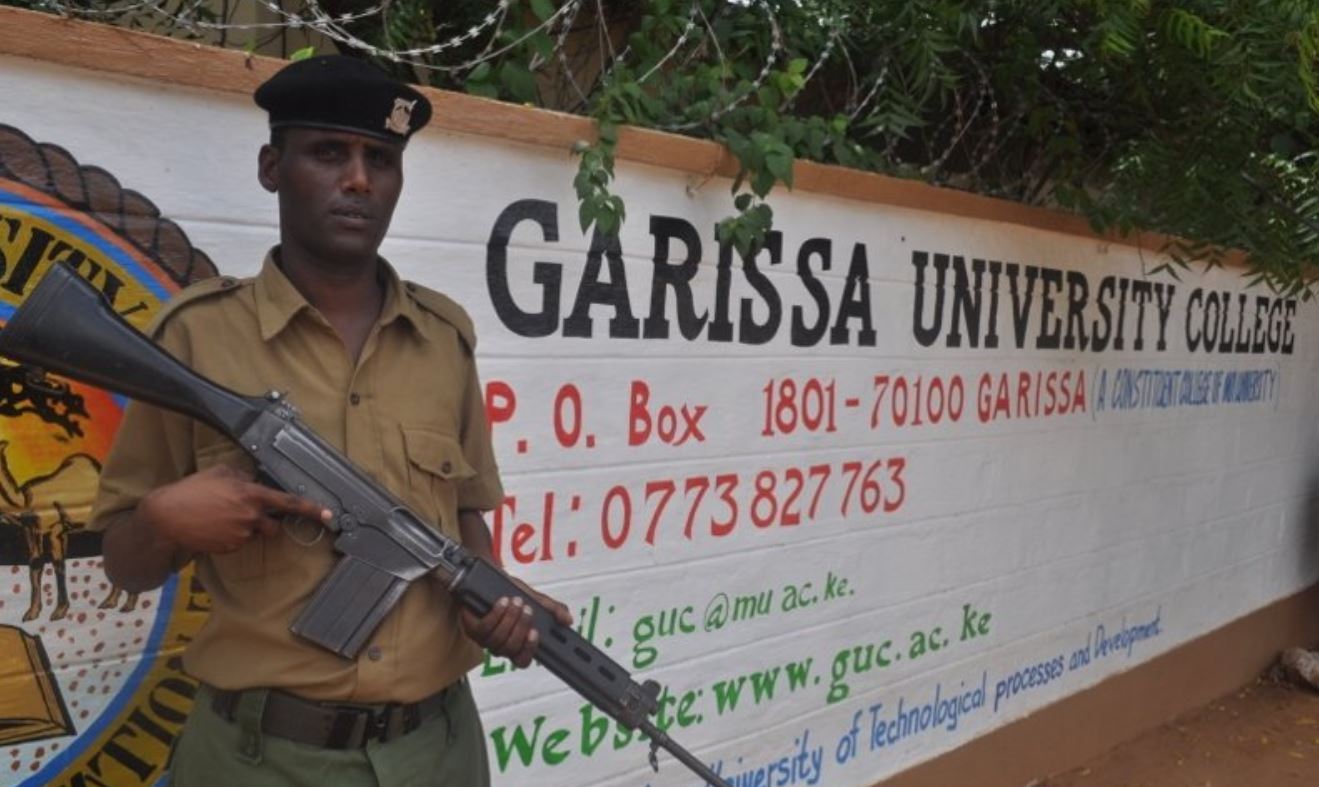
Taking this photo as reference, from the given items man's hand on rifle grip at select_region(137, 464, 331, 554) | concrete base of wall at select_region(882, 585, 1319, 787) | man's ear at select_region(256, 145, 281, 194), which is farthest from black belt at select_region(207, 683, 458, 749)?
concrete base of wall at select_region(882, 585, 1319, 787)

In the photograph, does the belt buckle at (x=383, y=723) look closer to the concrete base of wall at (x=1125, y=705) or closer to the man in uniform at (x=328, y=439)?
the man in uniform at (x=328, y=439)

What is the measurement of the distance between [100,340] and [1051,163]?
3787mm

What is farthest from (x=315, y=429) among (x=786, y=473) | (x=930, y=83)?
(x=930, y=83)

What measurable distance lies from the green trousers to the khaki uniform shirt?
6 cm

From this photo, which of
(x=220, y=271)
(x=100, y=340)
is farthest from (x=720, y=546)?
(x=100, y=340)

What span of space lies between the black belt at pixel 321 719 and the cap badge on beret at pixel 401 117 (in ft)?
2.53

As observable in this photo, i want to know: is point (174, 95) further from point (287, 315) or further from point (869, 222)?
point (869, 222)

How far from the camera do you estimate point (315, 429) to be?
179 centimetres

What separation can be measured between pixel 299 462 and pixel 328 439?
0.09 meters

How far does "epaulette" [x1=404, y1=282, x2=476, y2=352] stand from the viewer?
6.40 feet

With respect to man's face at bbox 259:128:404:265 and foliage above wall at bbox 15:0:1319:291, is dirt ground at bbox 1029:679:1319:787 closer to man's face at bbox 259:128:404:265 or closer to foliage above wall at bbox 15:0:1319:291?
foliage above wall at bbox 15:0:1319:291

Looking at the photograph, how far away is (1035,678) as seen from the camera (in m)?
4.83

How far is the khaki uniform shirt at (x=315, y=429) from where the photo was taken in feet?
5.76

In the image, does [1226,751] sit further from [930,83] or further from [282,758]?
[282,758]
